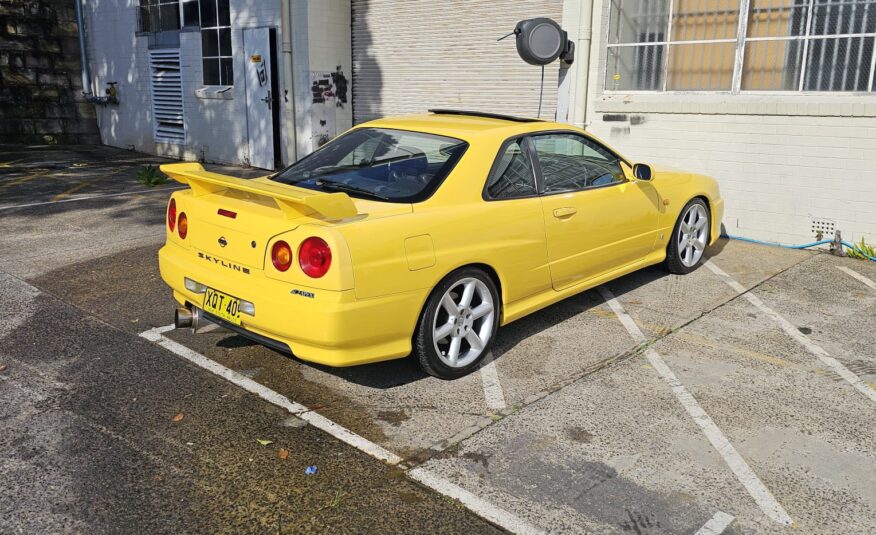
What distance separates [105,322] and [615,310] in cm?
389

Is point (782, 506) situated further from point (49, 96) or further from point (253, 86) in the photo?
point (49, 96)

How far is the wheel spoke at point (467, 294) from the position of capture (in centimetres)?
445

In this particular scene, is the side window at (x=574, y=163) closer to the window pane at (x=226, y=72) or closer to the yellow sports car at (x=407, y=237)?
the yellow sports car at (x=407, y=237)

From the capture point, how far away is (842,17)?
7816 mm

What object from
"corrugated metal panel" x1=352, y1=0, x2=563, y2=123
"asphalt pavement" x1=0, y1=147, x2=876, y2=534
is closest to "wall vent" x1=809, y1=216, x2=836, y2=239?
"asphalt pavement" x1=0, y1=147, x2=876, y2=534

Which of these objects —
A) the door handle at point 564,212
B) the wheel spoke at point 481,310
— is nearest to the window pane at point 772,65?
the door handle at point 564,212

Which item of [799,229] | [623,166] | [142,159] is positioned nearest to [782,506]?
[623,166]

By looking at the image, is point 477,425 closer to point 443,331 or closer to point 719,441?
point 443,331

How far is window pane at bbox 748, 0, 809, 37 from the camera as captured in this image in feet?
26.6

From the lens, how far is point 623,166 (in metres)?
5.87

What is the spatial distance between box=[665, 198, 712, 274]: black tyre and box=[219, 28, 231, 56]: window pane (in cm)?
986

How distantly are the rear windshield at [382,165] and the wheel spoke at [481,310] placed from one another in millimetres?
776

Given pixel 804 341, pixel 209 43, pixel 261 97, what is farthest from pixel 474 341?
pixel 209 43

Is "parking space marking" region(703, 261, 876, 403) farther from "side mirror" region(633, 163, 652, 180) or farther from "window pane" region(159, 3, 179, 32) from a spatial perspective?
"window pane" region(159, 3, 179, 32)
